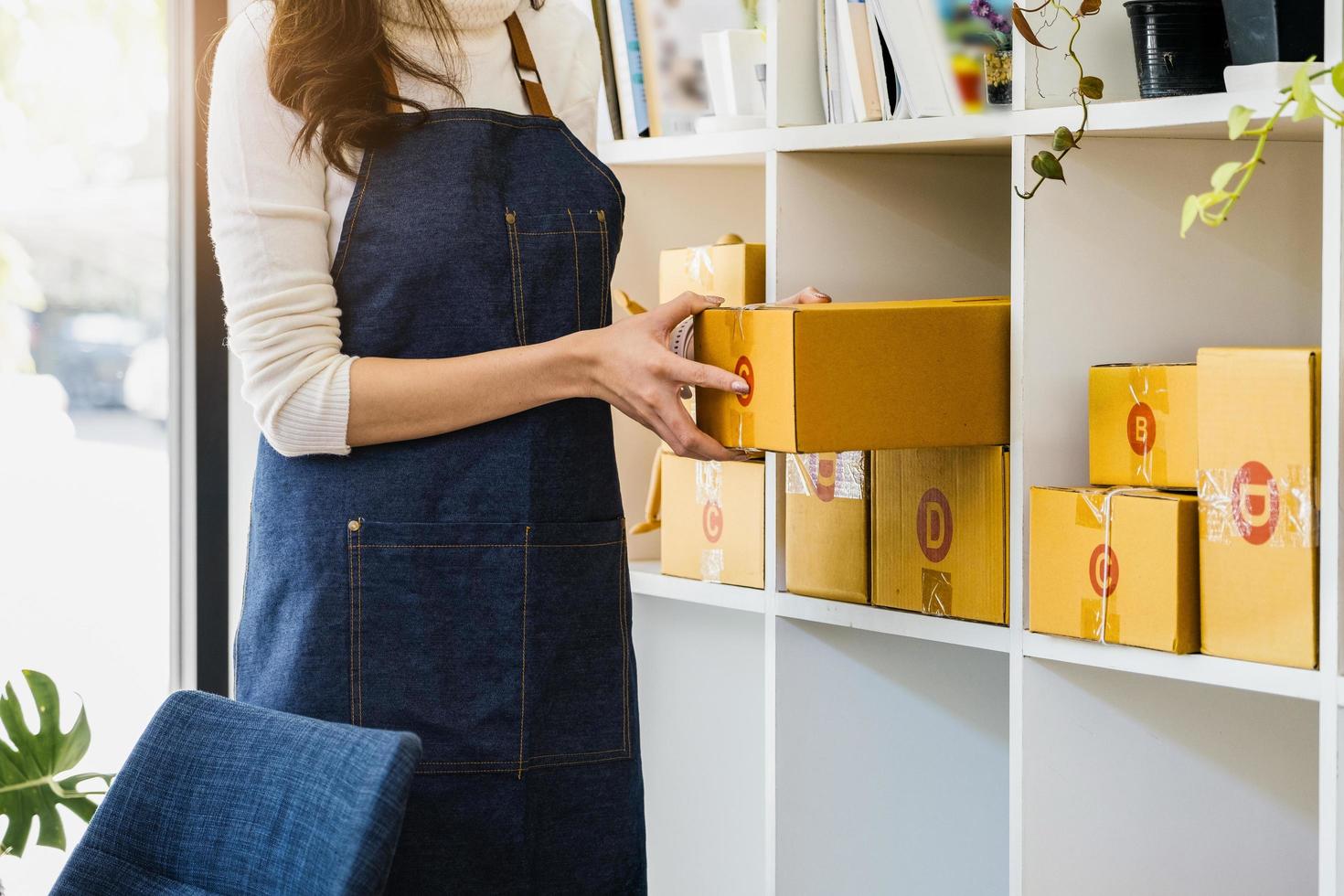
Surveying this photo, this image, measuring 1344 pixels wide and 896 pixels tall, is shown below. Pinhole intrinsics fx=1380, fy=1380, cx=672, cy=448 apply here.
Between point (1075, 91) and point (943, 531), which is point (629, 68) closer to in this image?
point (1075, 91)

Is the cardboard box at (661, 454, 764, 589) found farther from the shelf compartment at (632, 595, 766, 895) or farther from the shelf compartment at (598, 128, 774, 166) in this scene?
the shelf compartment at (598, 128, 774, 166)

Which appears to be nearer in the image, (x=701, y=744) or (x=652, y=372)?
(x=652, y=372)

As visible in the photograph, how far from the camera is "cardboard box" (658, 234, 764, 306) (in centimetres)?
176

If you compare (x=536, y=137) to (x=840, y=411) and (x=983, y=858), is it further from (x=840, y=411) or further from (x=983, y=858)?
(x=983, y=858)

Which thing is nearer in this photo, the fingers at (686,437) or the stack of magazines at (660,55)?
the fingers at (686,437)

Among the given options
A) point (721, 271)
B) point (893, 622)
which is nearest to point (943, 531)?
point (893, 622)

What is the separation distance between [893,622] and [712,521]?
1.11ft

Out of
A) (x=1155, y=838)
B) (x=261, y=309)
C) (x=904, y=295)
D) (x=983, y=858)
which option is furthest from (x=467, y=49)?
(x=983, y=858)

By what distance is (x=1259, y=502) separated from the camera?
48.9 inches

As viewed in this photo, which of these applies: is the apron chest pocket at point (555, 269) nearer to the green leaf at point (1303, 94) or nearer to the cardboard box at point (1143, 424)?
the cardboard box at point (1143, 424)

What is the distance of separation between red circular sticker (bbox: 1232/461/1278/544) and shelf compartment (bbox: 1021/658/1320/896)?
28 centimetres

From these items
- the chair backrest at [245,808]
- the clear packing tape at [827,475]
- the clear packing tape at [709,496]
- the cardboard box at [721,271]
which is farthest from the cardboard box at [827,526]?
the chair backrest at [245,808]

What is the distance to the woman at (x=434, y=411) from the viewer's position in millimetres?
1245

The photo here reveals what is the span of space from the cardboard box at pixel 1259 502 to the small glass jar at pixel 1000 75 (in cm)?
37
